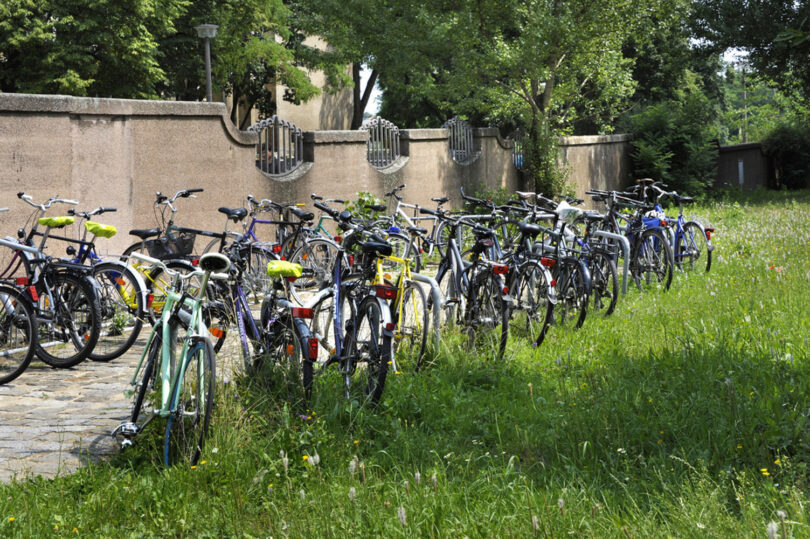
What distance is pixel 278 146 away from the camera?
44.5ft

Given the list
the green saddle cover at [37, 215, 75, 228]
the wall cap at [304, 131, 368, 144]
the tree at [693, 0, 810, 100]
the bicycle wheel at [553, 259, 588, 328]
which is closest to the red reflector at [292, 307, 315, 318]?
the bicycle wheel at [553, 259, 588, 328]

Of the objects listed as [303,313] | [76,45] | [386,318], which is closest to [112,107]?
[303,313]

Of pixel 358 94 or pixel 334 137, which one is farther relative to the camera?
pixel 358 94

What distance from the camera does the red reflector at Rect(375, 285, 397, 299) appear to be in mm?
5469

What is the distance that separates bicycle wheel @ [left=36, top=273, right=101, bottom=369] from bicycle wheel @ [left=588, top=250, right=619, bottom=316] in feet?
14.2

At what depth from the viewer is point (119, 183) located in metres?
10.6

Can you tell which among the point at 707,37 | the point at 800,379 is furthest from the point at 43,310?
the point at 707,37

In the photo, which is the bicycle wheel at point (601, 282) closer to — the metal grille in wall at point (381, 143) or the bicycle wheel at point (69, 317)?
the bicycle wheel at point (69, 317)

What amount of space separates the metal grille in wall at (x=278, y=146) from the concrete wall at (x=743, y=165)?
19.5 meters

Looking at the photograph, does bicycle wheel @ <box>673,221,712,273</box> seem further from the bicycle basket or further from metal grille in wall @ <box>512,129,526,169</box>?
metal grille in wall @ <box>512,129,526,169</box>

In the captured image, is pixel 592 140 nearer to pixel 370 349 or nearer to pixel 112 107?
pixel 112 107

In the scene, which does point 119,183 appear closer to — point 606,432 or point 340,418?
point 340,418

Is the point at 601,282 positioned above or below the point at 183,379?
above

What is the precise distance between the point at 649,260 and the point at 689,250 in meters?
1.20
